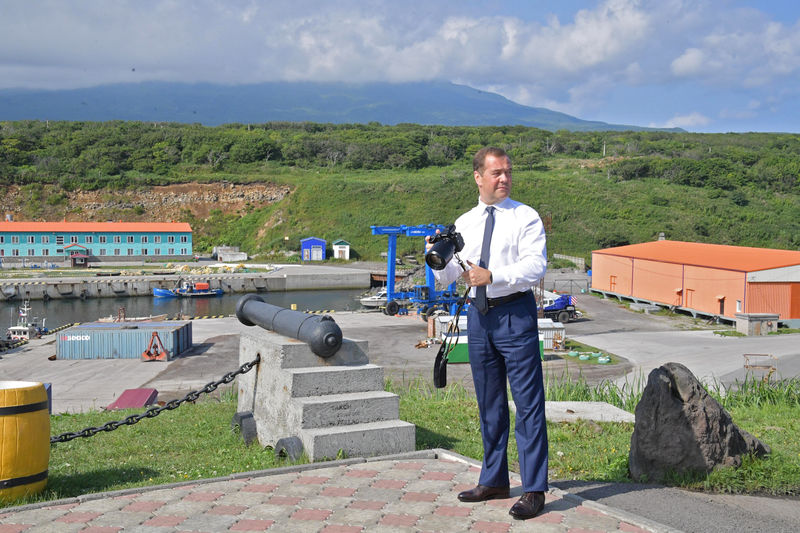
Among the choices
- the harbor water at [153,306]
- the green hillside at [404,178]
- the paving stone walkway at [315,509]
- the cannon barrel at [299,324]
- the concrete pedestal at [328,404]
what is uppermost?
the green hillside at [404,178]

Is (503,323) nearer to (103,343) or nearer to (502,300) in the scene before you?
(502,300)

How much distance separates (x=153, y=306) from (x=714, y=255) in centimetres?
3097

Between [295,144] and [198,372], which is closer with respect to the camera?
[198,372]

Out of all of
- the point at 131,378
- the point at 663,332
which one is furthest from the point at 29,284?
the point at 663,332

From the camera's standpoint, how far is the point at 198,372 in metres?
21.0

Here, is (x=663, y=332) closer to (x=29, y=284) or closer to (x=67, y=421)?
(x=67, y=421)

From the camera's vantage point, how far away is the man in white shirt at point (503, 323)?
3869 mm

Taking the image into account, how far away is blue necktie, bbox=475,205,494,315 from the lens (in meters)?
3.89

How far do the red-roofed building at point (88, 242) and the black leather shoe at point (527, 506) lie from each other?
206 feet

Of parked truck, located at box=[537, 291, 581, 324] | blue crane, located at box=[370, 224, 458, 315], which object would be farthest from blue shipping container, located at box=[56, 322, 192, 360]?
parked truck, located at box=[537, 291, 581, 324]

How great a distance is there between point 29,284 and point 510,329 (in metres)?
48.9

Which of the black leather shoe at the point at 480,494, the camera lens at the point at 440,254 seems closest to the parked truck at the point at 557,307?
the black leather shoe at the point at 480,494

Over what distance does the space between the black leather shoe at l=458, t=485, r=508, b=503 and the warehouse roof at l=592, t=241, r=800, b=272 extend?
96.0 feet

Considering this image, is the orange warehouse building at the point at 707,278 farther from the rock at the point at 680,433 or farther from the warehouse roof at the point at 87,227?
the warehouse roof at the point at 87,227
